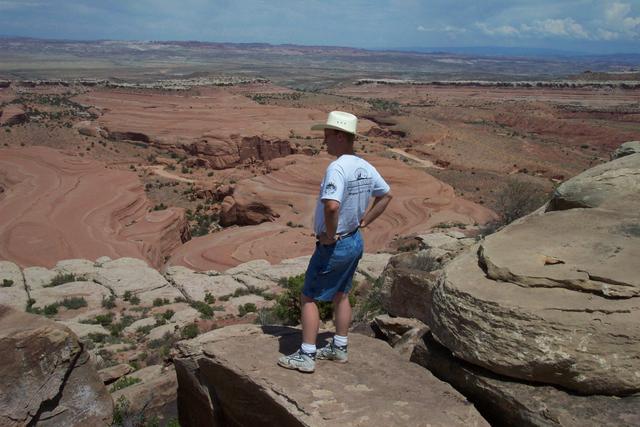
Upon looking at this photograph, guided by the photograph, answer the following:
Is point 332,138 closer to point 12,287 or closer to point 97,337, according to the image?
point 97,337

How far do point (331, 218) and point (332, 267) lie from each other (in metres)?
0.46

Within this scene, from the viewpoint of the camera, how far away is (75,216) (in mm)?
19625

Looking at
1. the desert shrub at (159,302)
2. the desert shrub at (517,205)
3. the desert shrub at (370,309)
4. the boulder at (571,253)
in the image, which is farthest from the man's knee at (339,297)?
the desert shrub at (517,205)

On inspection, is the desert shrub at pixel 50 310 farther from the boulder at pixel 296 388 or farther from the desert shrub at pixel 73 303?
the boulder at pixel 296 388

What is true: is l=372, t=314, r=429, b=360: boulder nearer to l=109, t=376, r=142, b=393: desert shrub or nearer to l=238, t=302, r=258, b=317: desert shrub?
l=109, t=376, r=142, b=393: desert shrub

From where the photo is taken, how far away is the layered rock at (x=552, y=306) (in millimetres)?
3131

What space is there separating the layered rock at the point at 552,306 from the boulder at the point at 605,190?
22.6 inches

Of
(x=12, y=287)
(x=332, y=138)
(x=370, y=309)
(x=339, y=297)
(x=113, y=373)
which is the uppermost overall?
(x=332, y=138)

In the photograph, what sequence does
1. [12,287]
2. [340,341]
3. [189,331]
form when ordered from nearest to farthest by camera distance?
[340,341], [189,331], [12,287]

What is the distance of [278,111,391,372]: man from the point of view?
4.09 meters

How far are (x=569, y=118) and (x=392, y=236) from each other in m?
48.2

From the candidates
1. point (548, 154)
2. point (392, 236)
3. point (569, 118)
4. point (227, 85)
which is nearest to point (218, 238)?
point (392, 236)

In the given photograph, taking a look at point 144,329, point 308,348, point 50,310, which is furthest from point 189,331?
point 308,348

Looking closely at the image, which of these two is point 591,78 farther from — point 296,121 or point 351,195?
point 351,195
